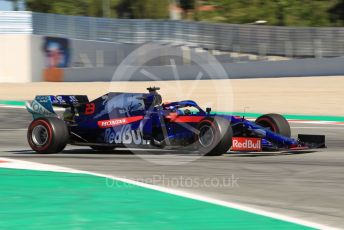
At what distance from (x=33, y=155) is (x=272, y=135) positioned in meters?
3.85

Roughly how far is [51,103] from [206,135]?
9.98 ft

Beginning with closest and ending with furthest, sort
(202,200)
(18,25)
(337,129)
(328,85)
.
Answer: (202,200), (337,129), (328,85), (18,25)

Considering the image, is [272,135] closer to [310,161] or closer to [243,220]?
[310,161]

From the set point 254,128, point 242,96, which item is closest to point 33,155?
point 254,128

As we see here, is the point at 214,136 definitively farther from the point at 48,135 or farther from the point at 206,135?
the point at 48,135

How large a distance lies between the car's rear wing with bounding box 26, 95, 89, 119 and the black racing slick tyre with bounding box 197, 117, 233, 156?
2542mm

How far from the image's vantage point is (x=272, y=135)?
37.3 ft

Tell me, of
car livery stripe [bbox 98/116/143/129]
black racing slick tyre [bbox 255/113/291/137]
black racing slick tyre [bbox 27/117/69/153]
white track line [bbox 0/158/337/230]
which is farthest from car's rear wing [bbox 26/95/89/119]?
black racing slick tyre [bbox 255/113/291/137]

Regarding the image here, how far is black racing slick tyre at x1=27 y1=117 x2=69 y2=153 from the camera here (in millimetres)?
11805

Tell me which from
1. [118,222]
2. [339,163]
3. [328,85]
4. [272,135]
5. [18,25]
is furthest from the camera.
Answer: [18,25]

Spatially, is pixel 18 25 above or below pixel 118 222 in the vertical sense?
above

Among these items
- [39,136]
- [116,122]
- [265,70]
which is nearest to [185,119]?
[116,122]

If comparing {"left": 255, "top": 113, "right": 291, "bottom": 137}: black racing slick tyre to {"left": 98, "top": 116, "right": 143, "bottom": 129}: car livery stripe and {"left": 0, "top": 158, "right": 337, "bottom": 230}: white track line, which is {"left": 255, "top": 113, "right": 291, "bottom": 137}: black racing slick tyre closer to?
{"left": 98, "top": 116, "right": 143, "bottom": 129}: car livery stripe

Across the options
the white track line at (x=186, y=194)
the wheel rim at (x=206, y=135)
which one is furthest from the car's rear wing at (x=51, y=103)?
the wheel rim at (x=206, y=135)
